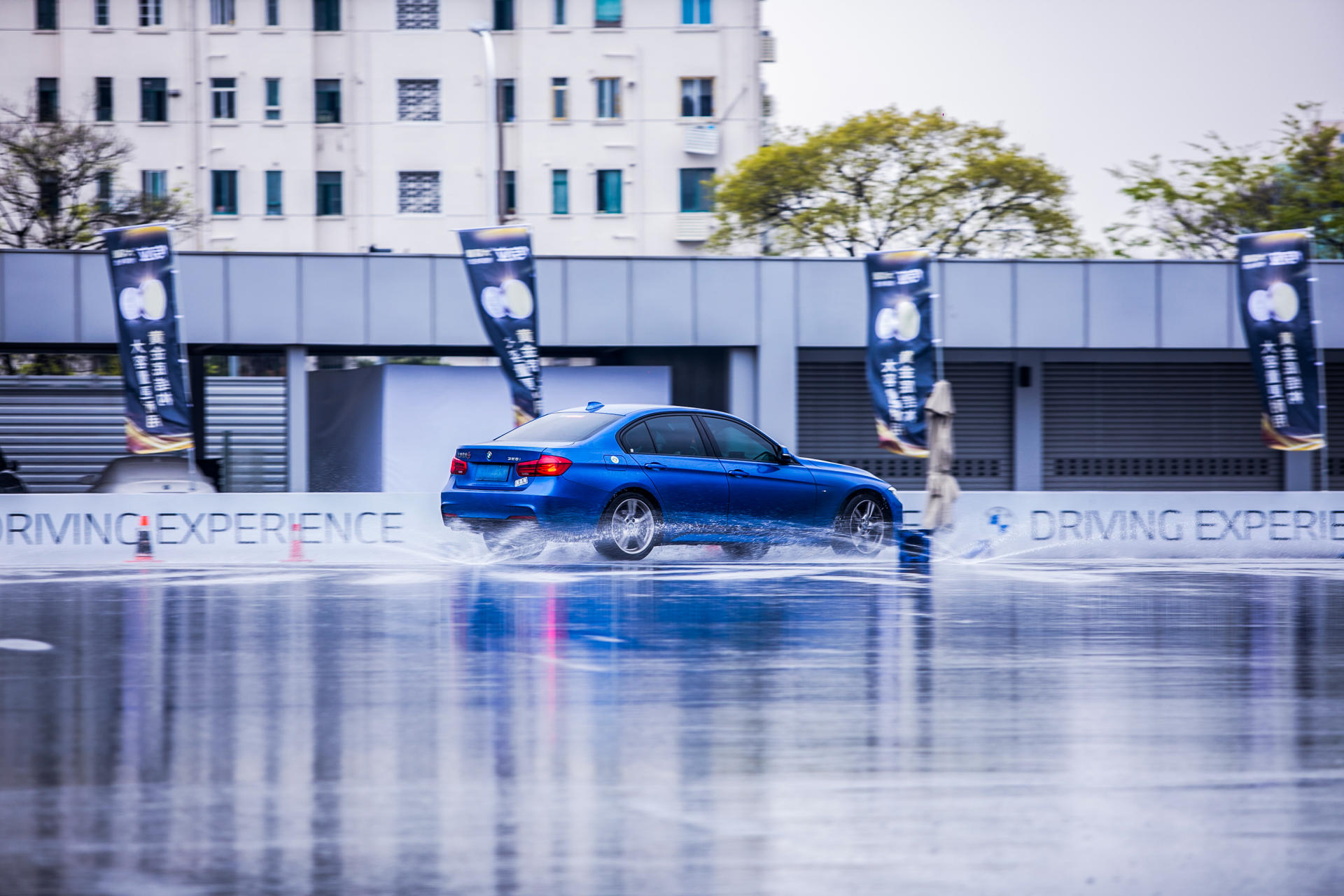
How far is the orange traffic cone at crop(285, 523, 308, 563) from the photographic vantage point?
1662 cm

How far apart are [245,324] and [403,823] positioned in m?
21.8

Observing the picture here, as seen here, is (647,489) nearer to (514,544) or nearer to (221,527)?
(514,544)

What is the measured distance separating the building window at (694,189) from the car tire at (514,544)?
3254 centimetres

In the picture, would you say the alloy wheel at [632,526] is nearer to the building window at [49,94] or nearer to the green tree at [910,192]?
the green tree at [910,192]

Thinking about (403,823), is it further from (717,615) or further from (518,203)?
(518,203)

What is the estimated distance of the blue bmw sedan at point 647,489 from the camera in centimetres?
1452

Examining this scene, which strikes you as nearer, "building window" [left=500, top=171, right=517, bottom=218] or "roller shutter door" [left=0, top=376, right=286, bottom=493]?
"roller shutter door" [left=0, top=376, right=286, bottom=493]

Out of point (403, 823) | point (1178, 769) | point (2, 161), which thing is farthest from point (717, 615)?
point (2, 161)

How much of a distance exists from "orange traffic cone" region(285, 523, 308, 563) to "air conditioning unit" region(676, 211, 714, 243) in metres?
31.8

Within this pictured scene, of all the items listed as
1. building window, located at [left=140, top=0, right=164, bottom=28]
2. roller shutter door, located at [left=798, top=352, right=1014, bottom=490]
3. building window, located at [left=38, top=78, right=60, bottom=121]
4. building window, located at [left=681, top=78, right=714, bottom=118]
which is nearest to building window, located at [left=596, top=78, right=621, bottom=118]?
building window, located at [left=681, top=78, right=714, bottom=118]

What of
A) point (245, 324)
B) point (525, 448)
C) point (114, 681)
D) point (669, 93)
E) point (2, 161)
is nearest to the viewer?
point (114, 681)

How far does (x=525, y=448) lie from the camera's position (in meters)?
14.7

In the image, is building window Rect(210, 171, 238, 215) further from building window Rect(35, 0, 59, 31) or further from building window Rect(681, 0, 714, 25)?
building window Rect(681, 0, 714, 25)

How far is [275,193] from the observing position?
156 feet
